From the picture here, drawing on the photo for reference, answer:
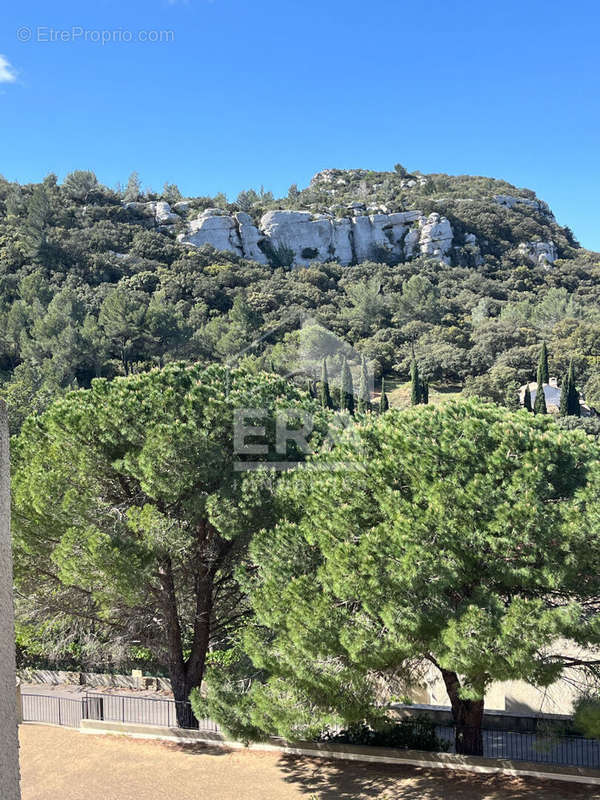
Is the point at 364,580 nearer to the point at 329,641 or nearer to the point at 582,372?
the point at 329,641

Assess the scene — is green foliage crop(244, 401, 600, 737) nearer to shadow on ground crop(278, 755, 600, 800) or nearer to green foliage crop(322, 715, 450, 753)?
shadow on ground crop(278, 755, 600, 800)

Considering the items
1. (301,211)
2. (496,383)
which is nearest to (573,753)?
(496,383)

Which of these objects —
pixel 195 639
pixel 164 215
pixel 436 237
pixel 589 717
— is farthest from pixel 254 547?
pixel 436 237

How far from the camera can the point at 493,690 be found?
14953mm

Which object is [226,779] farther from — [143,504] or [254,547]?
[143,504]

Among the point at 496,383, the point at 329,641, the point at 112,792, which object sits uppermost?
the point at 496,383

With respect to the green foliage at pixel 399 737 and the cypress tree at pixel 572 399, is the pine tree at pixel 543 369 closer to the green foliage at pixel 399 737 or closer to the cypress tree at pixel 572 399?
the cypress tree at pixel 572 399

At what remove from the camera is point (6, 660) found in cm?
354

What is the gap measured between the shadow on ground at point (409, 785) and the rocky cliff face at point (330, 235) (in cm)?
7642

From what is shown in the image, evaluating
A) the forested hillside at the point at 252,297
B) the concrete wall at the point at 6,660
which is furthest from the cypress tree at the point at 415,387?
the concrete wall at the point at 6,660

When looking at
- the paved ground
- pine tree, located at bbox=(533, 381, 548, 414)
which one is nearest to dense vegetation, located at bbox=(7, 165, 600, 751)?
the paved ground

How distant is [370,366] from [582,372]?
16600 millimetres

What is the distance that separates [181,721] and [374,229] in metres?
85.9

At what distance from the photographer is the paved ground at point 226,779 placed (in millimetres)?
11484
